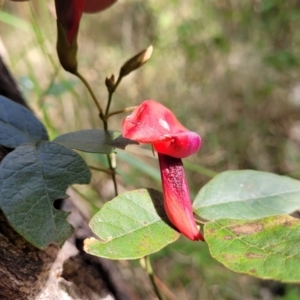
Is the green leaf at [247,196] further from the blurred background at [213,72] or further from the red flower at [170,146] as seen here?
the blurred background at [213,72]

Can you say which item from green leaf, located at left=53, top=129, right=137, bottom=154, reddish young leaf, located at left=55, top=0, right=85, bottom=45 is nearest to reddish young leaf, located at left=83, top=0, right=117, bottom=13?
reddish young leaf, located at left=55, top=0, right=85, bottom=45

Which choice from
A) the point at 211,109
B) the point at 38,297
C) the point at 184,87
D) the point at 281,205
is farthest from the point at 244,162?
the point at 38,297

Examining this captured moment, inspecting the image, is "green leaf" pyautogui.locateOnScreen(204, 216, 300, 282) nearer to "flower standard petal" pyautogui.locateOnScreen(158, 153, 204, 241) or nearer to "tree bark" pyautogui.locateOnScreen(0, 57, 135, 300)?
"flower standard petal" pyautogui.locateOnScreen(158, 153, 204, 241)

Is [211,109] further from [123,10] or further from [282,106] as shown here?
[123,10]

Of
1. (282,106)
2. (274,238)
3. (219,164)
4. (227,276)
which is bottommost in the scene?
(227,276)

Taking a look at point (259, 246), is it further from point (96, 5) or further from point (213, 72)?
point (213, 72)

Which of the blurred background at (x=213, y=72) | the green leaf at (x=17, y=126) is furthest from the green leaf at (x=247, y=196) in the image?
the blurred background at (x=213, y=72)
